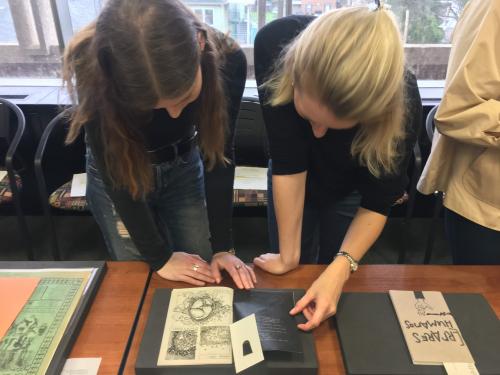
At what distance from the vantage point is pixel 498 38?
2.95 ft

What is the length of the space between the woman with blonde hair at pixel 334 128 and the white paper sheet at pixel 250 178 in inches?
27.5

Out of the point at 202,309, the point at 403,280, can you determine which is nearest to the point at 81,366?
the point at 202,309

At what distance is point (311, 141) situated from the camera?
102 centimetres

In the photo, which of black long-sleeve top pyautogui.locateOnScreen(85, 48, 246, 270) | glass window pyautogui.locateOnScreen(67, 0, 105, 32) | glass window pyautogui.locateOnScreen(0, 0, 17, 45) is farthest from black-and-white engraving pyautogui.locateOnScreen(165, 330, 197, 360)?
glass window pyautogui.locateOnScreen(0, 0, 17, 45)

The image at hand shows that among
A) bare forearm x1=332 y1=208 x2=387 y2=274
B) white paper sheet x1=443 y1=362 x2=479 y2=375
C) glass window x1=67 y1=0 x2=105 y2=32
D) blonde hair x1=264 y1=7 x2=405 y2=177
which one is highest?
blonde hair x1=264 y1=7 x2=405 y2=177

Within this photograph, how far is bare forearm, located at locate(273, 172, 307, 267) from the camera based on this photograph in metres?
1.04

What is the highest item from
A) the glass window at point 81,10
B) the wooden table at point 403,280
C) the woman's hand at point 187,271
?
the glass window at point 81,10

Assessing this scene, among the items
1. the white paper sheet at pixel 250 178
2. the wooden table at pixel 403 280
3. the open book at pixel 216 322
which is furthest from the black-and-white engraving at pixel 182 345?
the white paper sheet at pixel 250 178

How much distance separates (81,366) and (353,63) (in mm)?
703

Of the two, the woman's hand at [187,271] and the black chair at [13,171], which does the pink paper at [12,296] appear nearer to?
the woman's hand at [187,271]

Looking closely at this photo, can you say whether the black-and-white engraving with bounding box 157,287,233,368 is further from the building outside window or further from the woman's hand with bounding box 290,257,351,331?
the building outside window

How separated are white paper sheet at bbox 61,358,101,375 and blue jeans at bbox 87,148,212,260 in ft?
1.19

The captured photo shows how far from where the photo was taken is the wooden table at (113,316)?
2.71 feet

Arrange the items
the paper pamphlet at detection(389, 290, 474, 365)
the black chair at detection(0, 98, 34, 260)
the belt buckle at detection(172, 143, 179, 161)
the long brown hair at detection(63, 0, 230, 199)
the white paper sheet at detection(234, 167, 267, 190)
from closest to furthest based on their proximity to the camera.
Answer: the long brown hair at detection(63, 0, 230, 199)
the paper pamphlet at detection(389, 290, 474, 365)
the belt buckle at detection(172, 143, 179, 161)
the black chair at detection(0, 98, 34, 260)
the white paper sheet at detection(234, 167, 267, 190)
